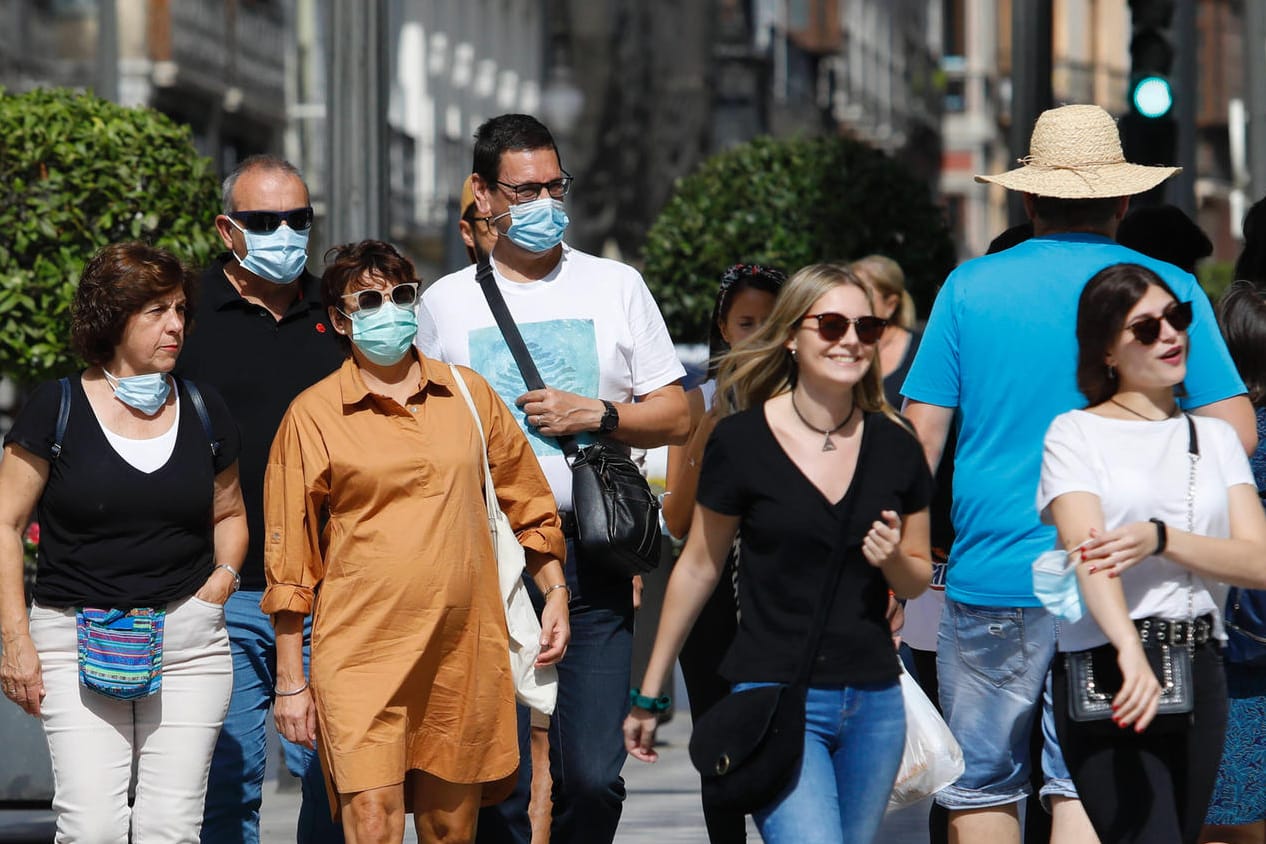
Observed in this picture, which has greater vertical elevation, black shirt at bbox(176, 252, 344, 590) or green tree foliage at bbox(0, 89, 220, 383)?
green tree foliage at bbox(0, 89, 220, 383)

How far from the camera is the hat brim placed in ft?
18.4

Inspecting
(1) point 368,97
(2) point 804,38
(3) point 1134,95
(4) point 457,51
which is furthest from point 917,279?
(2) point 804,38

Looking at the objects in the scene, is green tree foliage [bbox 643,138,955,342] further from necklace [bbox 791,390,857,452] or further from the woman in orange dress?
necklace [bbox 791,390,857,452]

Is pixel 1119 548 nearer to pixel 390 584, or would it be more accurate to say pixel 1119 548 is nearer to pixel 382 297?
pixel 390 584

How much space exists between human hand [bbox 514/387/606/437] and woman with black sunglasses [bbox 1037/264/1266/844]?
1.31 metres

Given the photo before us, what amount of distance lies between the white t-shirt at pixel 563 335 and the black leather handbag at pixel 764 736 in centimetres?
120

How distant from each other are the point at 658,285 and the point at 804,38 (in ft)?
119

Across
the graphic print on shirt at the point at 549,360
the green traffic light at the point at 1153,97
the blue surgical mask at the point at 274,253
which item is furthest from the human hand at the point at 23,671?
the green traffic light at the point at 1153,97

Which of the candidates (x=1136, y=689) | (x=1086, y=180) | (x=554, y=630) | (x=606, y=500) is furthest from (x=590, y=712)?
(x=1086, y=180)

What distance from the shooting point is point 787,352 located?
5309mm

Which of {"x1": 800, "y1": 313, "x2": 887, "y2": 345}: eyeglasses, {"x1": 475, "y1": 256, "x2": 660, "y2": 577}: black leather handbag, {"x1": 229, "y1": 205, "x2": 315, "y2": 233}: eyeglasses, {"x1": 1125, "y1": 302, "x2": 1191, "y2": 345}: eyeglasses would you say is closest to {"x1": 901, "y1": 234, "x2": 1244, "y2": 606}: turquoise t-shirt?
{"x1": 1125, "y1": 302, "x2": 1191, "y2": 345}: eyeglasses

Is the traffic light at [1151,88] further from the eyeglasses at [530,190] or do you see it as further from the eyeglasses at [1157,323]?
the eyeglasses at [1157,323]

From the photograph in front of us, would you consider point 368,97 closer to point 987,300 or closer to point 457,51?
point 987,300

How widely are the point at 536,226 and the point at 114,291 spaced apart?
42.0 inches
